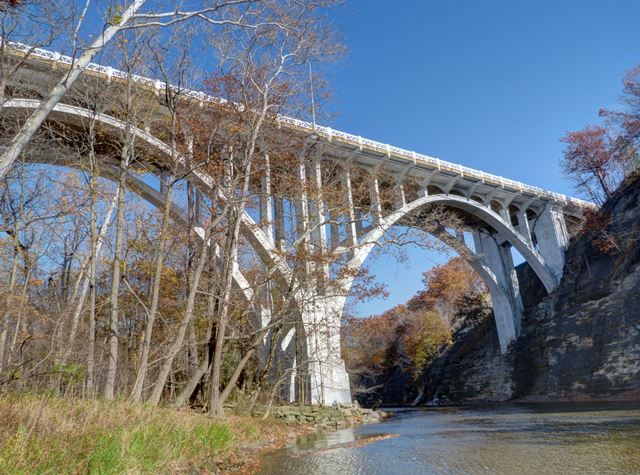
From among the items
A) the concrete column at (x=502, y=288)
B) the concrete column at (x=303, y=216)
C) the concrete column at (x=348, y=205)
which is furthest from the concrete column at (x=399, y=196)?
the concrete column at (x=502, y=288)

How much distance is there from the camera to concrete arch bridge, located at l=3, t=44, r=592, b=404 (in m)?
11.9

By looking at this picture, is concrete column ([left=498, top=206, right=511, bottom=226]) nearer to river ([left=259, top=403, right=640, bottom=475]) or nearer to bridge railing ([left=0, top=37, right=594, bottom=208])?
bridge railing ([left=0, top=37, right=594, bottom=208])

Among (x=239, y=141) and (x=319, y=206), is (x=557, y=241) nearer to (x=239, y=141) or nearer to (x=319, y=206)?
(x=319, y=206)

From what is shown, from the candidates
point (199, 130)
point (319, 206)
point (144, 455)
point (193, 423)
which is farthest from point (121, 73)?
point (144, 455)

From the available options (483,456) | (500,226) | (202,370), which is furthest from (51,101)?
(500,226)

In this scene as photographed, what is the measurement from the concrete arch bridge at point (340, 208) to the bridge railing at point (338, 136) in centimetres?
6

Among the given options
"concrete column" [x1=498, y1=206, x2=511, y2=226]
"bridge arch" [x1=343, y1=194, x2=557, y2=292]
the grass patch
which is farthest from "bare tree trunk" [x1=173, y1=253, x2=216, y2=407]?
"concrete column" [x1=498, y1=206, x2=511, y2=226]

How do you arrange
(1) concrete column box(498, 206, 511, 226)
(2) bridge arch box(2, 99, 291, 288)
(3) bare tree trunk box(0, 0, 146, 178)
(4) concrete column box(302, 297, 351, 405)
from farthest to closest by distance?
(1) concrete column box(498, 206, 511, 226) → (4) concrete column box(302, 297, 351, 405) → (2) bridge arch box(2, 99, 291, 288) → (3) bare tree trunk box(0, 0, 146, 178)

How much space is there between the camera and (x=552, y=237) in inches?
1203

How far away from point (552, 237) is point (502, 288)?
461 centimetres

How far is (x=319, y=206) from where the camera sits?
12.4m

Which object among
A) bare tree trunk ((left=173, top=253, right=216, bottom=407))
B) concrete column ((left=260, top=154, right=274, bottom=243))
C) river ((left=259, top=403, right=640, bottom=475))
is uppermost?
concrete column ((left=260, top=154, right=274, bottom=243))

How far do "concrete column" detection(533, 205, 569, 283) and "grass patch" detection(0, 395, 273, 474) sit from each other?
29.5 meters

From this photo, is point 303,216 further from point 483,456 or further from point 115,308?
point 483,456
